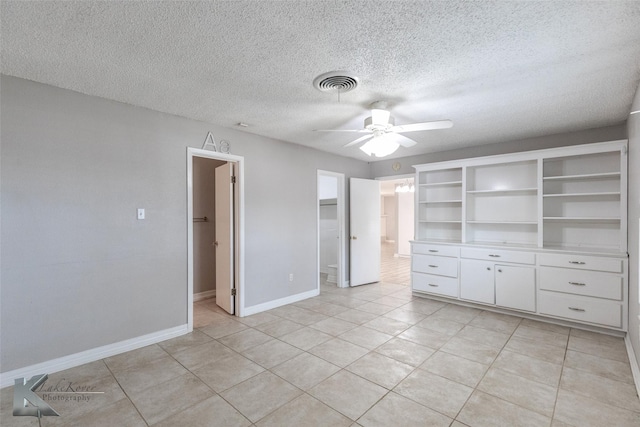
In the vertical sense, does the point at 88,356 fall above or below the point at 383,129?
below

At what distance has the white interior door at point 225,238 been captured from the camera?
3916 millimetres

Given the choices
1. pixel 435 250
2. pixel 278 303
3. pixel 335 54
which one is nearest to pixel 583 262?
pixel 435 250

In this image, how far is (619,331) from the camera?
125 inches

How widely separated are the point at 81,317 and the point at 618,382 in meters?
4.50

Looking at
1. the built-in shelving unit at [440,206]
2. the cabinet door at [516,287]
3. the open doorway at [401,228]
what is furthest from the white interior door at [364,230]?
the cabinet door at [516,287]

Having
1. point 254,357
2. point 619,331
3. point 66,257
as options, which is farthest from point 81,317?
point 619,331

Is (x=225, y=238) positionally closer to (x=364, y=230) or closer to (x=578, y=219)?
(x=364, y=230)

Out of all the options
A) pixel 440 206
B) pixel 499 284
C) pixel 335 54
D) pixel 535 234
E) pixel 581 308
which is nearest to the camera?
pixel 335 54

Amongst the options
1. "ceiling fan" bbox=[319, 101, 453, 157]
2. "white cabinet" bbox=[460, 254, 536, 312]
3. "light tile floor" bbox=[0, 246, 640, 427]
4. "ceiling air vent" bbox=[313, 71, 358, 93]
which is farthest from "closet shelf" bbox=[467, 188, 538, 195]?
"ceiling air vent" bbox=[313, 71, 358, 93]

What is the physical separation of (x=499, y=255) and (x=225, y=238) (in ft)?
12.2

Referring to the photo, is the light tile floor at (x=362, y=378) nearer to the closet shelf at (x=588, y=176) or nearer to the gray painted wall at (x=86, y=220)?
the gray painted wall at (x=86, y=220)

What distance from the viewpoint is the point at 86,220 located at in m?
2.66

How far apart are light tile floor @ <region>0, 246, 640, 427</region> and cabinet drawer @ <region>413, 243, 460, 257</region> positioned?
1.03 metres

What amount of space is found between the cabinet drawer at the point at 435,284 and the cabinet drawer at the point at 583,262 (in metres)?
1.17
